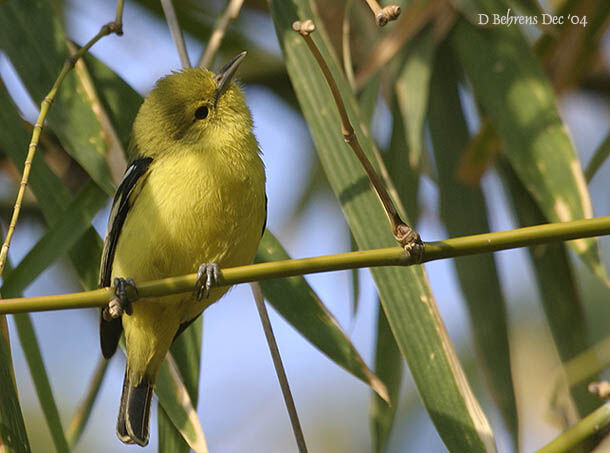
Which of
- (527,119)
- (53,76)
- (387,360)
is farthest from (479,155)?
(53,76)

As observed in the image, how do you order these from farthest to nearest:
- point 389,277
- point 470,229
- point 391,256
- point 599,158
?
point 470,229, point 599,158, point 389,277, point 391,256

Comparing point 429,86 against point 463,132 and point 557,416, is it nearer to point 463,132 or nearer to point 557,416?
point 463,132

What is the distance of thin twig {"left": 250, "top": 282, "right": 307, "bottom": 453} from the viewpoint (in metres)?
2.07

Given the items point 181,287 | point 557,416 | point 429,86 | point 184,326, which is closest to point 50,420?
point 184,326

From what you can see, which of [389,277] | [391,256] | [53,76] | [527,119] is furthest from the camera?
[527,119]

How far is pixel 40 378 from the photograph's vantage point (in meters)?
2.45

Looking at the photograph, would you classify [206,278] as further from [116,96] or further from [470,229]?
[470,229]

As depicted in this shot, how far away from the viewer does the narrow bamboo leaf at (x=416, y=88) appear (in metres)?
3.12

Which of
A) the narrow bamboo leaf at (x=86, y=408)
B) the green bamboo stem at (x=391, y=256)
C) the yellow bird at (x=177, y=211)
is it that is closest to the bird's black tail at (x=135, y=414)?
the yellow bird at (x=177, y=211)

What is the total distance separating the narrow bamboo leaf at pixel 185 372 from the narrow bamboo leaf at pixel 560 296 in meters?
1.20

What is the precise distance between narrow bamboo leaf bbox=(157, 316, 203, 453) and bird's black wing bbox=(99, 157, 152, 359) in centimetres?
25

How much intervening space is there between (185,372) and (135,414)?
0.67 ft

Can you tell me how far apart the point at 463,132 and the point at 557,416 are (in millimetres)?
1472

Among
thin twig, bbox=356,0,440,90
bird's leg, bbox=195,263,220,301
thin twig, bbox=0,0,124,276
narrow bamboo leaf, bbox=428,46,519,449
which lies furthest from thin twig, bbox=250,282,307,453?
thin twig, bbox=356,0,440,90
